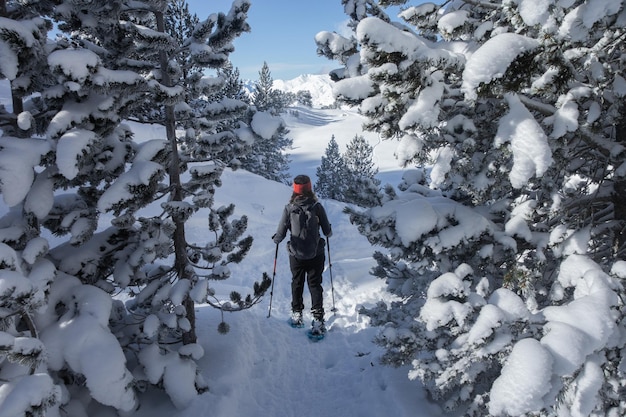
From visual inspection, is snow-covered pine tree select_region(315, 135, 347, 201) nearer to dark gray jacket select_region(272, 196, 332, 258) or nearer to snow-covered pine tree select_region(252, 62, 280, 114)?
snow-covered pine tree select_region(252, 62, 280, 114)

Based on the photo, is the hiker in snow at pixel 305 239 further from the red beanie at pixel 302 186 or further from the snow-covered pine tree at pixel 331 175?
the snow-covered pine tree at pixel 331 175

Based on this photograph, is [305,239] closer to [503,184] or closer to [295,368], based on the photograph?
[295,368]

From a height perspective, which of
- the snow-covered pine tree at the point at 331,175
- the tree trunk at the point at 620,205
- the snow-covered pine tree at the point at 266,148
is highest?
the tree trunk at the point at 620,205

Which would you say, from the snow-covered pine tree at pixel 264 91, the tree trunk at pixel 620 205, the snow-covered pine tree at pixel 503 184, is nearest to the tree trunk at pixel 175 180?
the snow-covered pine tree at pixel 503 184

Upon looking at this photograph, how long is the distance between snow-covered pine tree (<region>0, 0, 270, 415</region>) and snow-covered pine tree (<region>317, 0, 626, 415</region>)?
1.94 m

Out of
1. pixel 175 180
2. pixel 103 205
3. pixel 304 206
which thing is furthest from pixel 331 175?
pixel 103 205

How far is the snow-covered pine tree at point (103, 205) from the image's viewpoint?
9.82 ft

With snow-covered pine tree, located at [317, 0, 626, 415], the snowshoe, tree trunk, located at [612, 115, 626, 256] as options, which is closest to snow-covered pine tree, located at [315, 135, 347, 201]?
the snowshoe

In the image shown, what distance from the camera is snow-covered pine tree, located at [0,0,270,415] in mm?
2992

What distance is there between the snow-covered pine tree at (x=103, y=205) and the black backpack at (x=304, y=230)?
5.74ft

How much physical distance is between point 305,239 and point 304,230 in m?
0.18

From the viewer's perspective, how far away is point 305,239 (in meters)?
6.57

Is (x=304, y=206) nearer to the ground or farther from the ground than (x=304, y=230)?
farther from the ground

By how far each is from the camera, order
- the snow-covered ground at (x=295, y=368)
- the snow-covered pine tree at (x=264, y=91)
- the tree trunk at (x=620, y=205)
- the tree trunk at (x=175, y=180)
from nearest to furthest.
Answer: the tree trunk at (x=620, y=205) < the tree trunk at (x=175, y=180) < the snow-covered ground at (x=295, y=368) < the snow-covered pine tree at (x=264, y=91)
